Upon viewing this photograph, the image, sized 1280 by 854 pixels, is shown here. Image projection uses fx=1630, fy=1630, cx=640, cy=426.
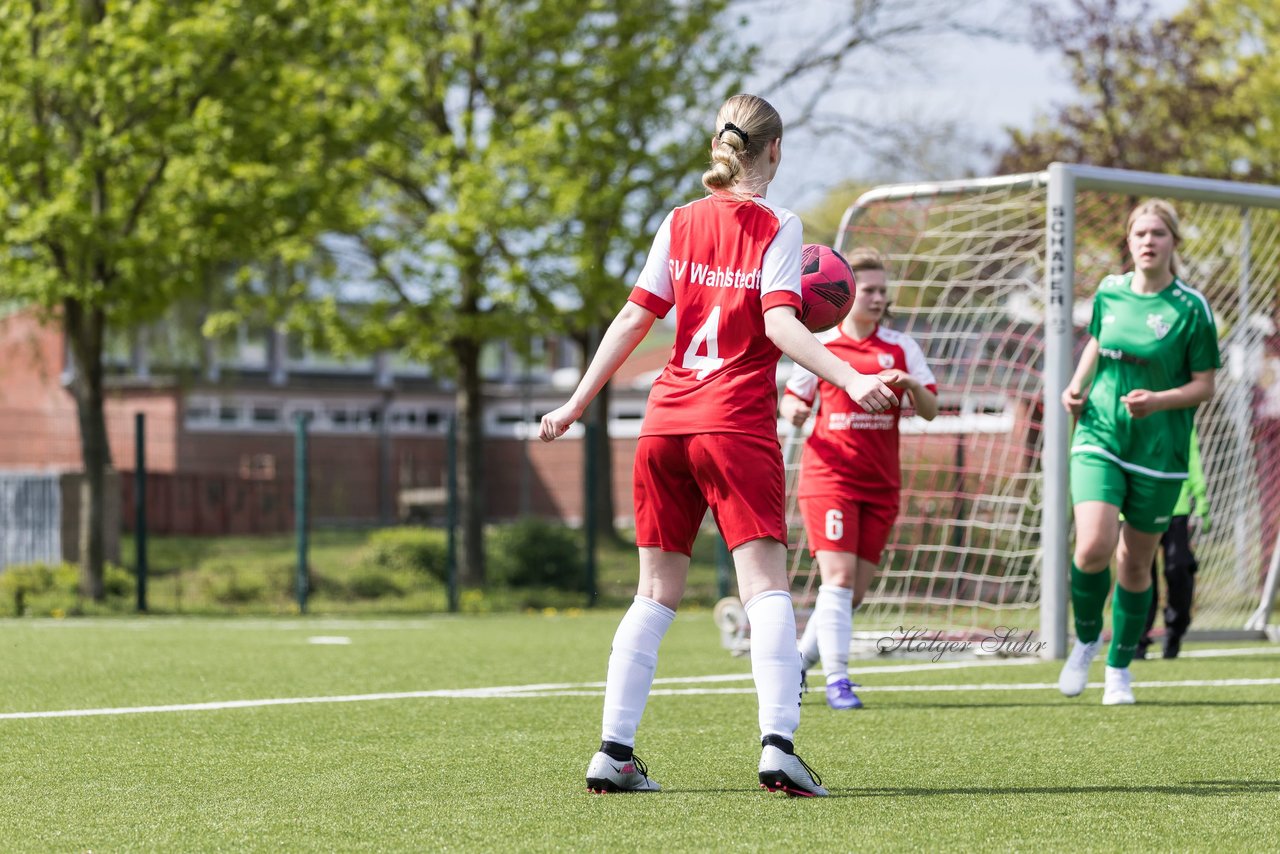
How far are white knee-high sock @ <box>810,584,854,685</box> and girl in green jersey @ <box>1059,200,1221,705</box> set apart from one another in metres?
1.03

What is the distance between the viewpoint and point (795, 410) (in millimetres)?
7461

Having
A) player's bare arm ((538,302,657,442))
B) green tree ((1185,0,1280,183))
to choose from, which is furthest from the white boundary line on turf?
green tree ((1185,0,1280,183))

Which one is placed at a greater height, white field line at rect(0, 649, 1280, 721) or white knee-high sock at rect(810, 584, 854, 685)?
white knee-high sock at rect(810, 584, 854, 685)

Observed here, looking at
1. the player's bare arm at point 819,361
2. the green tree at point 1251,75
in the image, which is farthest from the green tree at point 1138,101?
the player's bare arm at point 819,361

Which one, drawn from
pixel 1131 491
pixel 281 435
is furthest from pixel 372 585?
pixel 281 435

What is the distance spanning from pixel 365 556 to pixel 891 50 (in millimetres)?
12648

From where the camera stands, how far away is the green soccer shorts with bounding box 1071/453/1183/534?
268 inches

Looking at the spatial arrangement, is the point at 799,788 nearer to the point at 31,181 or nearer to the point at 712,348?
the point at 712,348

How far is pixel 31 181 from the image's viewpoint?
1631 centimetres

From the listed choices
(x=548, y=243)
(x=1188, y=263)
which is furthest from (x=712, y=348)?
(x=548, y=243)

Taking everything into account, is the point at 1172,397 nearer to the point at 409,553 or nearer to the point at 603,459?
the point at 409,553

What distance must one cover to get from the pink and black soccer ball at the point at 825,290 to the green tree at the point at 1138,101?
17.8m

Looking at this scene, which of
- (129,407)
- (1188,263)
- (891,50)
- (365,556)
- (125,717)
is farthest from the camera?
(129,407)

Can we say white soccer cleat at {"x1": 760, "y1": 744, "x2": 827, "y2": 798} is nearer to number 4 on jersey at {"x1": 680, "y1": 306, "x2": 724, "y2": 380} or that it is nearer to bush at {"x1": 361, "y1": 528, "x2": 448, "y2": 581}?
number 4 on jersey at {"x1": 680, "y1": 306, "x2": 724, "y2": 380}
